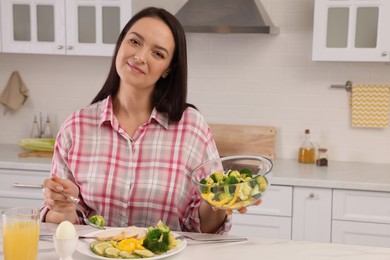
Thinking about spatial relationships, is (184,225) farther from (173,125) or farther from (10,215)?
(10,215)

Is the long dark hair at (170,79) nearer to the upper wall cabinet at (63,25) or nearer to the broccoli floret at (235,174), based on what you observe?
the broccoli floret at (235,174)

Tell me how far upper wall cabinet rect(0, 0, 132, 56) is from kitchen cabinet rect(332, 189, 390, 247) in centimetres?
162

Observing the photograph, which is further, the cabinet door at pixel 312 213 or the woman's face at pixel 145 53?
the cabinet door at pixel 312 213

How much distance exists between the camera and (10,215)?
62.5 inches

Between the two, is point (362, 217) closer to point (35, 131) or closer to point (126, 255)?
point (126, 255)

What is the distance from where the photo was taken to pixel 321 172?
3492 mm

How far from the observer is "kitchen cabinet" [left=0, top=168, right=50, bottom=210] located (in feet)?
11.9

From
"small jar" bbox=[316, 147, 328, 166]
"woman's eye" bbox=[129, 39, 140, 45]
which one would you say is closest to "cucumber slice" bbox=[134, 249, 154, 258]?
"woman's eye" bbox=[129, 39, 140, 45]

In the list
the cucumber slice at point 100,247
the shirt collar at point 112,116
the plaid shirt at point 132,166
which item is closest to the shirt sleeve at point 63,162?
the plaid shirt at point 132,166

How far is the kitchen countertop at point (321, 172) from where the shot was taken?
3.27 metres

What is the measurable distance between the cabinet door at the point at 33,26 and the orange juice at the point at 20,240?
2361 millimetres

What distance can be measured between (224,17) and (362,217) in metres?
1.34

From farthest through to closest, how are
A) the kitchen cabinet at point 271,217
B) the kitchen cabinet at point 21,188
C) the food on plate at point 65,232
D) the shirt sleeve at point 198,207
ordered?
the kitchen cabinet at point 21,188 → the kitchen cabinet at point 271,217 → the shirt sleeve at point 198,207 → the food on plate at point 65,232

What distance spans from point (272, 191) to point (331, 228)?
0.37 metres
